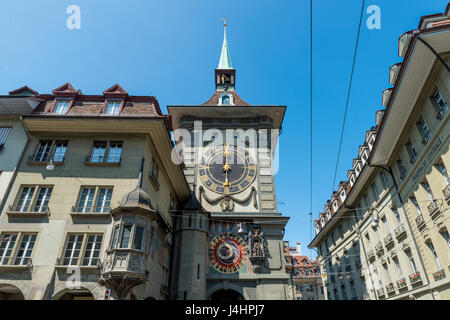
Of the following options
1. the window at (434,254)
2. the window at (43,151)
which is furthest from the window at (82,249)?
the window at (434,254)

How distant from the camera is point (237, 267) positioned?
24.4 metres

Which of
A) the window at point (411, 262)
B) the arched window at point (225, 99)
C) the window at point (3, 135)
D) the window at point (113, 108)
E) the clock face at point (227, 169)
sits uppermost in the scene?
the arched window at point (225, 99)

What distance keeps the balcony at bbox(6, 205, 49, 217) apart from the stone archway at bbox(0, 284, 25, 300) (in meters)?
3.55

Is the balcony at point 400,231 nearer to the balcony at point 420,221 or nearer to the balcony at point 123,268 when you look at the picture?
the balcony at point 420,221

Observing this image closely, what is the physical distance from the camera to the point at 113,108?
18.4m

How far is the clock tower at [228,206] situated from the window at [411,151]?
11.9 m

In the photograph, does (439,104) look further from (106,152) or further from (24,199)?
(24,199)

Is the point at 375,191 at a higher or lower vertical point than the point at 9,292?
higher

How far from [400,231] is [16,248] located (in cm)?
2607

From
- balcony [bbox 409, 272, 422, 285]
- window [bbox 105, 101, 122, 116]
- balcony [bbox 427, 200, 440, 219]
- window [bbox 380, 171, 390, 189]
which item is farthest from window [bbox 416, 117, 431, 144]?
window [bbox 105, 101, 122, 116]

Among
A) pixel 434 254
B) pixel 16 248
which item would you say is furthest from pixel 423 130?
pixel 16 248

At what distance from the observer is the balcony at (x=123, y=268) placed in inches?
506
